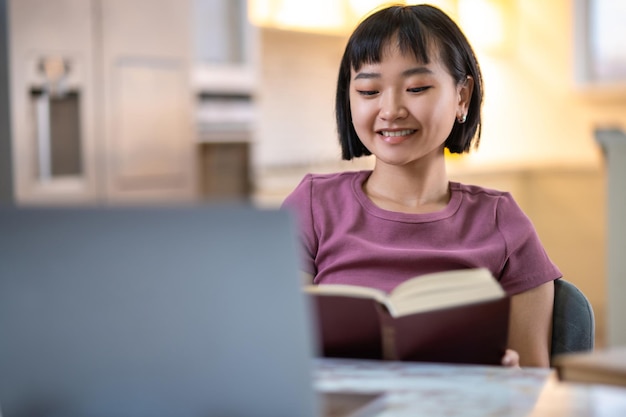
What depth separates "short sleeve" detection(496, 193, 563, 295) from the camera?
1479 millimetres

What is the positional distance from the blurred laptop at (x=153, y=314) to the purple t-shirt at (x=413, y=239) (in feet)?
2.18

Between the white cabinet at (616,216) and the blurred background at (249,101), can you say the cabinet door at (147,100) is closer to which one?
the blurred background at (249,101)

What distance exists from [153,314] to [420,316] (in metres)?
0.38

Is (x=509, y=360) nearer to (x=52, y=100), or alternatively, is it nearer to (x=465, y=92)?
(x=465, y=92)

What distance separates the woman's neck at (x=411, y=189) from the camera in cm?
159

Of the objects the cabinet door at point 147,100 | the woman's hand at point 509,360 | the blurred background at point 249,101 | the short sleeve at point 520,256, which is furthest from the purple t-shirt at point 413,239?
the cabinet door at point 147,100

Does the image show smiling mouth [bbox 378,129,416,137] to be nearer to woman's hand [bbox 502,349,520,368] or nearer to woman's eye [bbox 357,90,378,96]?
woman's eye [bbox 357,90,378,96]

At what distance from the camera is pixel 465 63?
160 centimetres

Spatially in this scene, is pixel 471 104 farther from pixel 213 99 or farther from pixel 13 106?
pixel 213 99

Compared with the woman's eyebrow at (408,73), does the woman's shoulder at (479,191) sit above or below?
below

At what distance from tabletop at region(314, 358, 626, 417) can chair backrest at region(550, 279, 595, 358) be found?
1.06 ft

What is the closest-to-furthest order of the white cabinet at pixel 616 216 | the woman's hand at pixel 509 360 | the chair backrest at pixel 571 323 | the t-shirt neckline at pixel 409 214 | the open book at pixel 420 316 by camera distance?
the open book at pixel 420 316 < the woman's hand at pixel 509 360 < the chair backrest at pixel 571 323 < the t-shirt neckline at pixel 409 214 < the white cabinet at pixel 616 216

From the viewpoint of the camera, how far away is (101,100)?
3471 millimetres

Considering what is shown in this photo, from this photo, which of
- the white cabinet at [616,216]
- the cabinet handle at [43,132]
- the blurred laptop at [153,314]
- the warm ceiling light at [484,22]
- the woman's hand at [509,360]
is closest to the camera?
the blurred laptop at [153,314]
